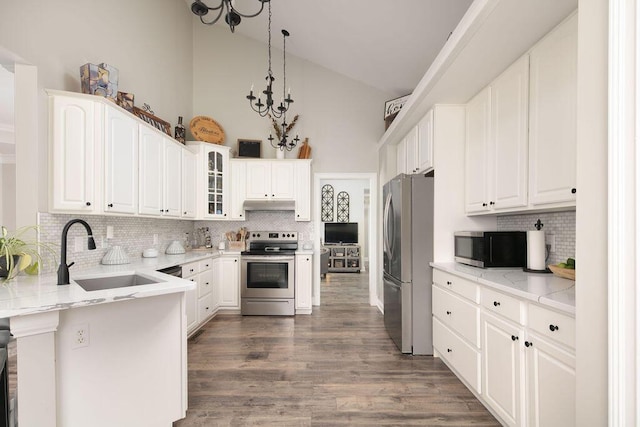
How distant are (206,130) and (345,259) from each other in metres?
5.00

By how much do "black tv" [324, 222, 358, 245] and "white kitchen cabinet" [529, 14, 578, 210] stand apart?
6320 millimetres

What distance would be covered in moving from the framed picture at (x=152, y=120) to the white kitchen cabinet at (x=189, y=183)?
0.35 metres

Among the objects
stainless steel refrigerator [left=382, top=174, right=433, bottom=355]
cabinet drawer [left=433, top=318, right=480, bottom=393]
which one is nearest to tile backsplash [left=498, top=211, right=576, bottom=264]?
stainless steel refrigerator [left=382, top=174, right=433, bottom=355]

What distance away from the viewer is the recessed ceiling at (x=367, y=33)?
2.74 metres

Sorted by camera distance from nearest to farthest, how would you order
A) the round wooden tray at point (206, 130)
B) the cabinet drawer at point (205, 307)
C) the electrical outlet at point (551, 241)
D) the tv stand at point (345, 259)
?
the electrical outlet at point (551, 241) → the cabinet drawer at point (205, 307) → the round wooden tray at point (206, 130) → the tv stand at point (345, 259)

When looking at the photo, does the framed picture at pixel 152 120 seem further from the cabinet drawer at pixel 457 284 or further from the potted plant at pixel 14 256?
the cabinet drawer at pixel 457 284

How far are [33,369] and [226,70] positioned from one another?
438 cm

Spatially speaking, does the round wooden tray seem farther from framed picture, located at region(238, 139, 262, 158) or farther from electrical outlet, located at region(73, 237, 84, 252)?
electrical outlet, located at region(73, 237, 84, 252)

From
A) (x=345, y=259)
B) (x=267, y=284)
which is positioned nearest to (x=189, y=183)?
(x=267, y=284)

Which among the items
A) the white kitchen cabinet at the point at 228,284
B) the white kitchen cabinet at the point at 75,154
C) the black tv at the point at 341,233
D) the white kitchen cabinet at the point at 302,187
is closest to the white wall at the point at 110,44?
the white kitchen cabinet at the point at 75,154

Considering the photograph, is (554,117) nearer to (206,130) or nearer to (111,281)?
(111,281)

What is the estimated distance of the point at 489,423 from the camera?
1.81m
